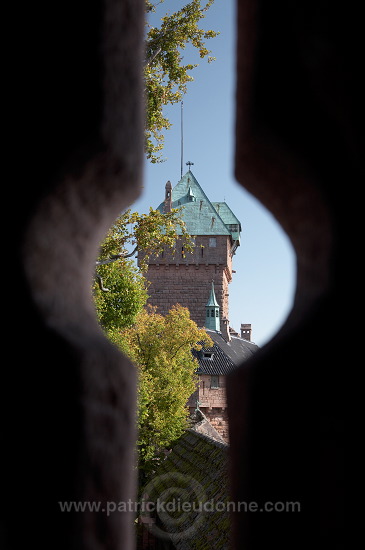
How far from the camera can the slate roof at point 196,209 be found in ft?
116

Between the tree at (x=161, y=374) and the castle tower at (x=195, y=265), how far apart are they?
12614 millimetres

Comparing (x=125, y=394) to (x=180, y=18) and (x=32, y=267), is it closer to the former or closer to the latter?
(x=32, y=267)

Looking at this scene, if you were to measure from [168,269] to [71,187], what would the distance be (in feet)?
109

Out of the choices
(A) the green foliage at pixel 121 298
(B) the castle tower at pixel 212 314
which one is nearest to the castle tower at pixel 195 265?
(B) the castle tower at pixel 212 314

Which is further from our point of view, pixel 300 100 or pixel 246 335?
pixel 246 335

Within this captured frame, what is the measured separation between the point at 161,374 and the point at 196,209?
1982cm

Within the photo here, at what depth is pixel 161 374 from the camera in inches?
680

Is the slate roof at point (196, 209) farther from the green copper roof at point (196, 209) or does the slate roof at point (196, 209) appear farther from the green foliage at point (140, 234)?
the green foliage at point (140, 234)

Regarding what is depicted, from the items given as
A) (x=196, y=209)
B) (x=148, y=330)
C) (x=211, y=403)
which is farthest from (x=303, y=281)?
(x=196, y=209)

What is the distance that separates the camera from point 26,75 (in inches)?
21.6

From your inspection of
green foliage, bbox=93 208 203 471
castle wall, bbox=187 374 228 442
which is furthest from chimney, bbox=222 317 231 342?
green foliage, bbox=93 208 203 471

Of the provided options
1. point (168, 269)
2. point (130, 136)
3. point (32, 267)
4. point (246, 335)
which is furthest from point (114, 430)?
point (246, 335)

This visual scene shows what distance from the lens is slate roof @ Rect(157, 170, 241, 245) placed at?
35312mm

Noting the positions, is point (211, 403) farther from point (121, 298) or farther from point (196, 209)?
point (121, 298)
